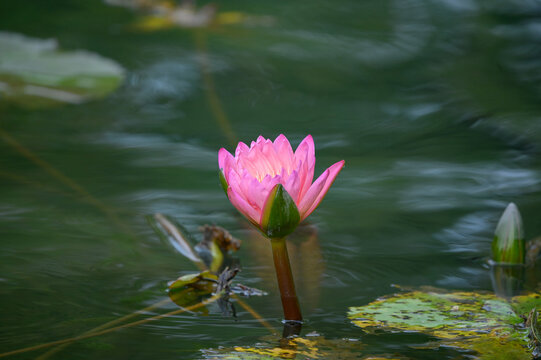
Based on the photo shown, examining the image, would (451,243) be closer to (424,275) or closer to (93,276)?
(424,275)

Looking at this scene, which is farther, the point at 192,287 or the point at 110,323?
the point at 192,287

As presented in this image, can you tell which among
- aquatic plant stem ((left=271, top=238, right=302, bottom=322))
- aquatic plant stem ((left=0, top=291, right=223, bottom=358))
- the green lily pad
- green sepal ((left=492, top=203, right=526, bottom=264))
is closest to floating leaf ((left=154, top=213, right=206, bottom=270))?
aquatic plant stem ((left=0, top=291, right=223, bottom=358))

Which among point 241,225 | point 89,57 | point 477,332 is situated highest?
point 89,57

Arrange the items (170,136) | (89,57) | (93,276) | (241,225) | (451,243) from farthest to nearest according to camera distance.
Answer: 1. (89,57)
2. (170,136)
3. (241,225)
4. (451,243)
5. (93,276)

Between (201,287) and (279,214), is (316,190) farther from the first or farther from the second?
(201,287)

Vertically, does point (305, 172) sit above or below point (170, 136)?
below

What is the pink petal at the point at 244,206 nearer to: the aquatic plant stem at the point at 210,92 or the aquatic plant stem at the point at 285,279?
the aquatic plant stem at the point at 285,279

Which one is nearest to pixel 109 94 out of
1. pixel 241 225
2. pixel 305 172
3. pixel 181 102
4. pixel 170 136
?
pixel 181 102

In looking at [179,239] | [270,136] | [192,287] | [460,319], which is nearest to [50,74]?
[270,136]

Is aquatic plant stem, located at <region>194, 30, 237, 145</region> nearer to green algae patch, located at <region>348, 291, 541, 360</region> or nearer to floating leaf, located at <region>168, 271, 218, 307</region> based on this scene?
floating leaf, located at <region>168, 271, 218, 307</region>
